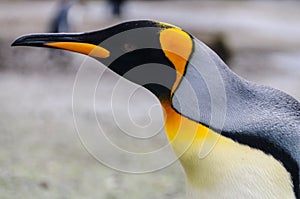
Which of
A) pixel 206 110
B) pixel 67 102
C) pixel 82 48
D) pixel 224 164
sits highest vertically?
pixel 82 48

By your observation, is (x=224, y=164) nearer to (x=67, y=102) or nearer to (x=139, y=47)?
(x=139, y=47)

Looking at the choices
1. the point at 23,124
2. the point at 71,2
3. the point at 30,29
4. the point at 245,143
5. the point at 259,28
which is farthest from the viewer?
the point at 259,28

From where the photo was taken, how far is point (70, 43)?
165 cm

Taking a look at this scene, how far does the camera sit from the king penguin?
165 cm

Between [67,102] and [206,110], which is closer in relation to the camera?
[206,110]

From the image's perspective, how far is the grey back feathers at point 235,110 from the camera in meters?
1.64

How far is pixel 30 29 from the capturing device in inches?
372

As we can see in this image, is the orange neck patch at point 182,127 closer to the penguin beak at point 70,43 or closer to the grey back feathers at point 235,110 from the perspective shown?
the grey back feathers at point 235,110

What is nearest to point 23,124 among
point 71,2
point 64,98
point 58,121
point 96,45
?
point 58,121

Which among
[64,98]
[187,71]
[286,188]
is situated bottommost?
[64,98]

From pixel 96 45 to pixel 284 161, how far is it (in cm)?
58

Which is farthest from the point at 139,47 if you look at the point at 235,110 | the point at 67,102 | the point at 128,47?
the point at 67,102

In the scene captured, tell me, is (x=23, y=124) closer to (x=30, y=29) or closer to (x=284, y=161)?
(x=284, y=161)

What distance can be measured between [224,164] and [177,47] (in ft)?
1.10
